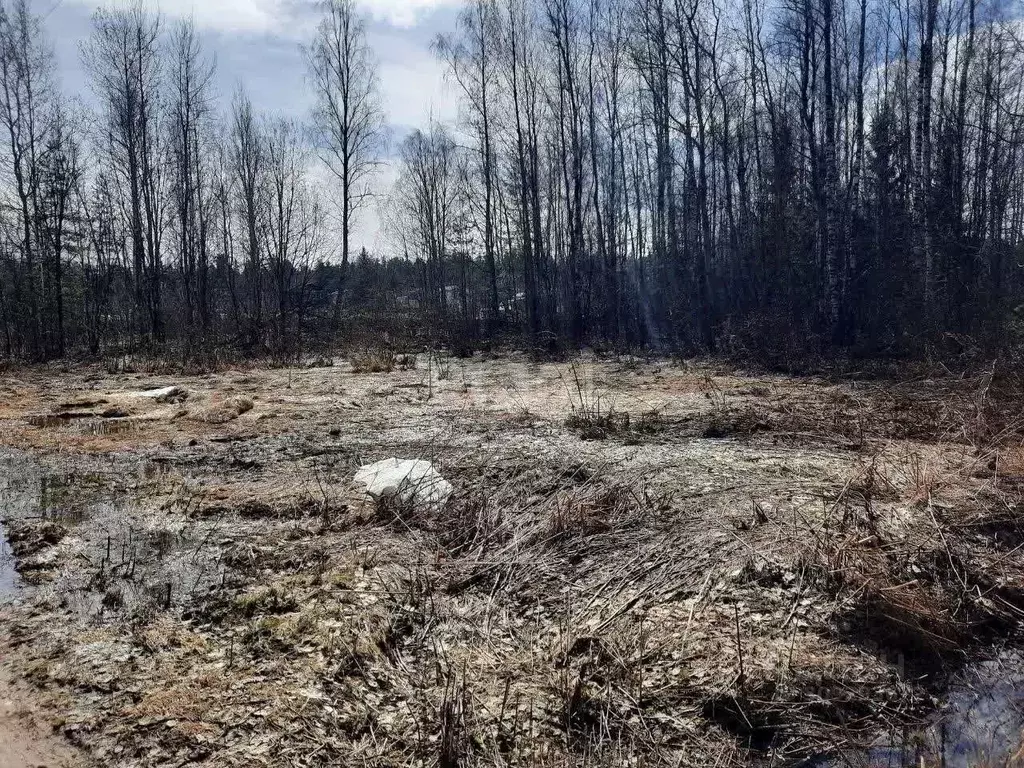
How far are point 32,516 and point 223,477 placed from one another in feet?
4.89

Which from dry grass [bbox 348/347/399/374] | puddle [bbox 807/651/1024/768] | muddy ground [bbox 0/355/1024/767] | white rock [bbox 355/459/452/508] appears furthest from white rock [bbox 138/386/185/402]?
puddle [bbox 807/651/1024/768]

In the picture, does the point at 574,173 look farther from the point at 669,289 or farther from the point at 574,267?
the point at 669,289

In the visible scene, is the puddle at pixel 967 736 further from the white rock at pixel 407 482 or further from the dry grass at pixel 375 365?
the dry grass at pixel 375 365

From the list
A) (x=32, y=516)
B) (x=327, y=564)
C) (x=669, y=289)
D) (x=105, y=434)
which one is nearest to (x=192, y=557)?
(x=327, y=564)

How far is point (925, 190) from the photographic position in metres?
15.9

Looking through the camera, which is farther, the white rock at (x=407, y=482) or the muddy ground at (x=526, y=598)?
the white rock at (x=407, y=482)

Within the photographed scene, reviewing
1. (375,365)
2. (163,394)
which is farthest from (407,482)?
(375,365)

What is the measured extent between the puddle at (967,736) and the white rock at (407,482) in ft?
9.76

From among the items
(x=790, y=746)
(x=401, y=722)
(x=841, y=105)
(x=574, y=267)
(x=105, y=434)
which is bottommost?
(x=790, y=746)

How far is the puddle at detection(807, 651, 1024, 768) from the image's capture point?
7.72 feet

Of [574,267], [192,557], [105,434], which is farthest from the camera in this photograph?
[574,267]

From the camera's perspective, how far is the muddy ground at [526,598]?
2.42m

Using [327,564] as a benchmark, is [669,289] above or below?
above

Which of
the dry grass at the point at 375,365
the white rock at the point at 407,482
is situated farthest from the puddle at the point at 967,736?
the dry grass at the point at 375,365
